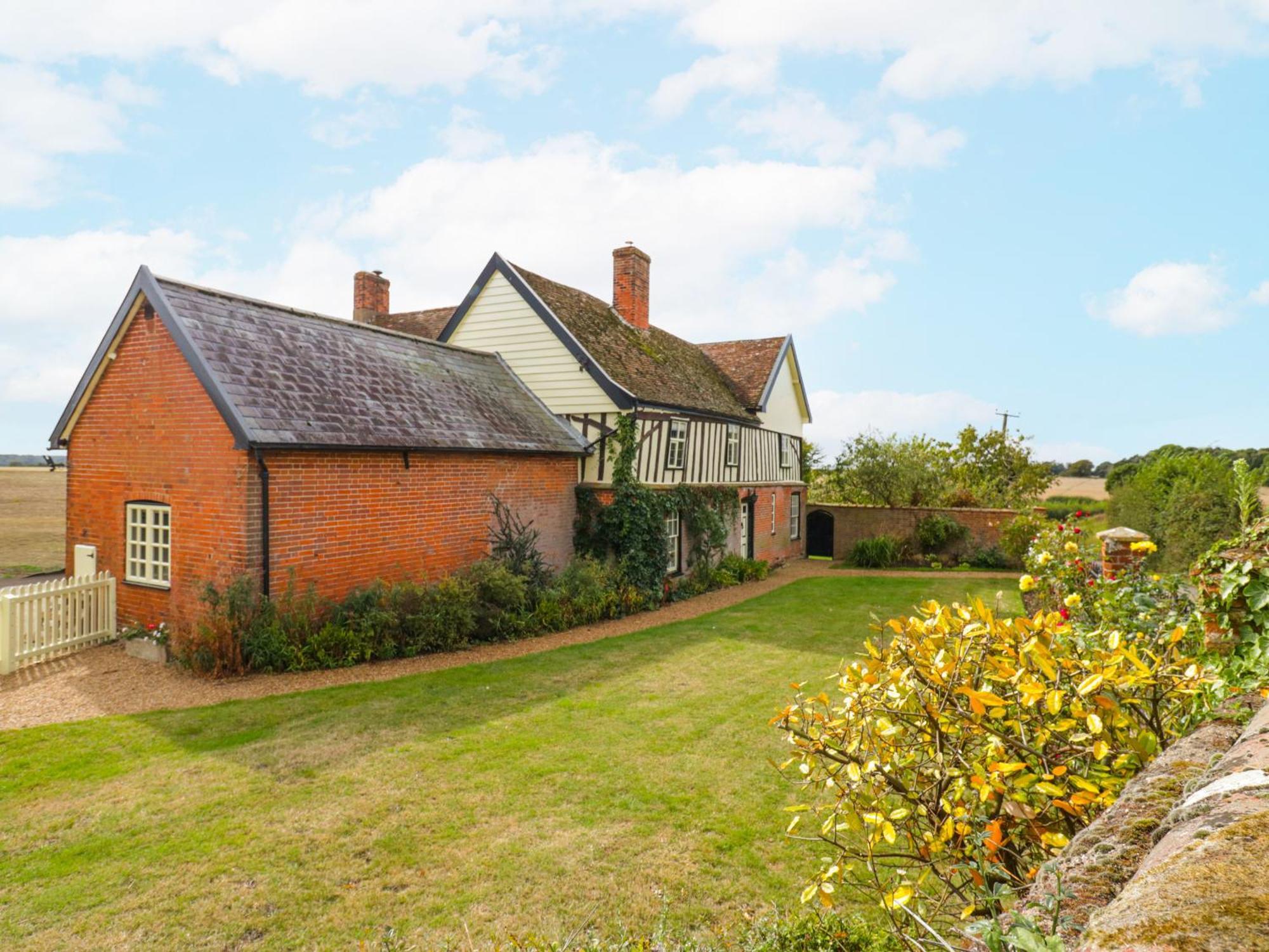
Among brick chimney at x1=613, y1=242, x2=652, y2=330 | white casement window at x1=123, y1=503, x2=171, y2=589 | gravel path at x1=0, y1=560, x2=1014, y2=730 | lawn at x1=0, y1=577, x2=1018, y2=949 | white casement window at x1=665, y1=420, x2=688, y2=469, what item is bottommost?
gravel path at x1=0, y1=560, x2=1014, y2=730

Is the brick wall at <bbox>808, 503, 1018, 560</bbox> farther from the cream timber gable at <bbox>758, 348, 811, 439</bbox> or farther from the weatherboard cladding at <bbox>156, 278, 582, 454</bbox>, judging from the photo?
the weatherboard cladding at <bbox>156, 278, 582, 454</bbox>

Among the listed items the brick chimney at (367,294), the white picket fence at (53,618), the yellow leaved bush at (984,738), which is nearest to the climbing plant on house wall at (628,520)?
the white picket fence at (53,618)

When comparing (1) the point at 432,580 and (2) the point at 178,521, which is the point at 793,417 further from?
(2) the point at 178,521

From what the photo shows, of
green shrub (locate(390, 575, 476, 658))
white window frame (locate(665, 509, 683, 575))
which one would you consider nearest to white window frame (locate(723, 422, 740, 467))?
white window frame (locate(665, 509, 683, 575))

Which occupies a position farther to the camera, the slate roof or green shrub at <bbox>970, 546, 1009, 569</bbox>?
green shrub at <bbox>970, 546, 1009, 569</bbox>

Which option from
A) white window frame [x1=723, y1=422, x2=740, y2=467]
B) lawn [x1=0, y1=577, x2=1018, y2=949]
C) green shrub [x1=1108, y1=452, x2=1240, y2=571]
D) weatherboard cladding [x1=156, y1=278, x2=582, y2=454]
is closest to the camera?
lawn [x1=0, y1=577, x2=1018, y2=949]

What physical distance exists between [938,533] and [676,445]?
10.7 meters

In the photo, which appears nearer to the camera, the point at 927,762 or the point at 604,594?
the point at 927,762

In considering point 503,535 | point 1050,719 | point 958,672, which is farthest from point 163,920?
point 503,535

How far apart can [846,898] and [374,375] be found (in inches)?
456

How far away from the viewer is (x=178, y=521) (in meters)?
10.5

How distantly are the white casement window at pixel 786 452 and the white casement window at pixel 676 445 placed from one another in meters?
7.24

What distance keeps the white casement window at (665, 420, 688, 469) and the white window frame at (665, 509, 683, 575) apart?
1.25 meters

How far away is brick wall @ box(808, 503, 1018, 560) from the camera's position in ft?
73.5
